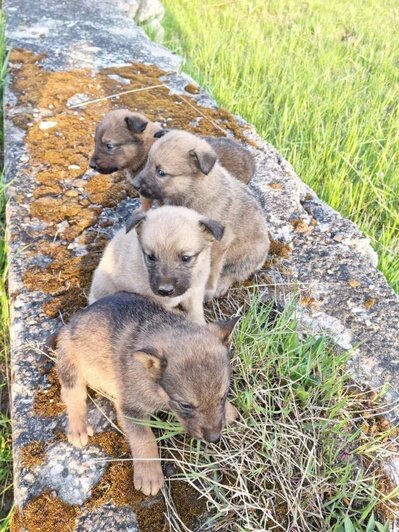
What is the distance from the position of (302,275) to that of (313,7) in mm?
7827

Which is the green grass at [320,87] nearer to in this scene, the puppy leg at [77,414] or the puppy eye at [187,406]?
the puppy eye at [187,406]

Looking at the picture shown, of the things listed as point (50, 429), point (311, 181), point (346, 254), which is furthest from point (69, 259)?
point (311, 181)

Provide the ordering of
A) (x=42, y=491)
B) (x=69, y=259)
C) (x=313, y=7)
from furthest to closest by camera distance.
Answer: (x=313, y=7) < (x=69, y=259) < (x=42, y=491)

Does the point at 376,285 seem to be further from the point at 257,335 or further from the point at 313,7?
the point at 313,7

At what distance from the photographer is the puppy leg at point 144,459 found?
189cm

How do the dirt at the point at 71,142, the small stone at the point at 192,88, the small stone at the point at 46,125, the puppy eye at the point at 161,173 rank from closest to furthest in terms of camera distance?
1. the dirt at the point at 71,142
2. the puppy eye at the point at 161,173
3. the small stone at the point at 46,125
4. the small stone at the point at 192,88

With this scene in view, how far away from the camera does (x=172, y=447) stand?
2064mm

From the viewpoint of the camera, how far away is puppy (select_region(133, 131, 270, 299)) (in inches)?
117

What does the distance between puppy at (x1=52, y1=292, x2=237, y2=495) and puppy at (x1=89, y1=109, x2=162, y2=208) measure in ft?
4.24

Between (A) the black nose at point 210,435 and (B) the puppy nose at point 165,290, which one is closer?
(A) the black nose at point 210,435

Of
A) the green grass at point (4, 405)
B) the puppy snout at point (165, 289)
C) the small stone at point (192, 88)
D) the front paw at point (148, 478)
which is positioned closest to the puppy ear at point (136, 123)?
the green grass at point (4, 405)

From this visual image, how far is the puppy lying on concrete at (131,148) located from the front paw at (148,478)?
207 cm

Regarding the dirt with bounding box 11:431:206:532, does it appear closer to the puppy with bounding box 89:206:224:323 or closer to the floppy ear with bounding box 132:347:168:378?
the floppy ear with bounding box 132:347:168:378

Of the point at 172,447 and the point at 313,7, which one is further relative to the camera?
the point at 313,7
